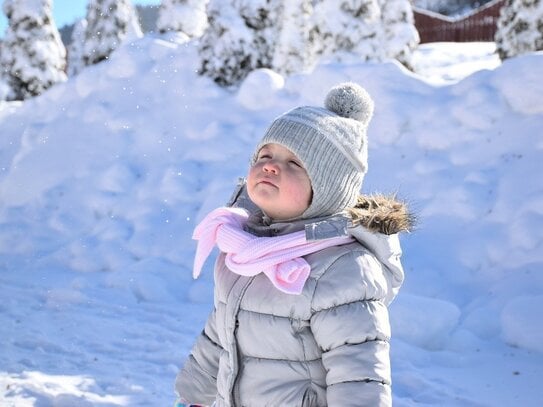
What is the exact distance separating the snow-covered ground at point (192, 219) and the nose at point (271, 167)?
2.41 m

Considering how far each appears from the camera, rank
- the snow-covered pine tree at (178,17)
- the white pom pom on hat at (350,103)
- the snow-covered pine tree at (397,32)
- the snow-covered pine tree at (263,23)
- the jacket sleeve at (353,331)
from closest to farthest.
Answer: the jacket sleeve at (353,331)
the white pom pom on hat at (350,103)
the snow-covered pine tree at (263,23)
the snow-covered pine tree at (397,32)
the snow-covered pine tree at (178,17)

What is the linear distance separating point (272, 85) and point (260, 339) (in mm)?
6889

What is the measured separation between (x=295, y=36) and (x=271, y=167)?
11193mm

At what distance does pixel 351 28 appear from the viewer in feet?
38.2

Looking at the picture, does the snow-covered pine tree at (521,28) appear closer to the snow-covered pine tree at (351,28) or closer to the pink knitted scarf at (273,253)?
the snow-covered pine tree at (351,28)

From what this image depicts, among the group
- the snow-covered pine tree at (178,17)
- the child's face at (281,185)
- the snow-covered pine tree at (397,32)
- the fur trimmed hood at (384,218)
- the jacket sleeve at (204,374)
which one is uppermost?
the child's face at (281,185)

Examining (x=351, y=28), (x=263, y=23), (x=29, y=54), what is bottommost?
(x=29, y=54)

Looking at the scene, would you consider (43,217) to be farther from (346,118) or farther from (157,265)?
(346,118)

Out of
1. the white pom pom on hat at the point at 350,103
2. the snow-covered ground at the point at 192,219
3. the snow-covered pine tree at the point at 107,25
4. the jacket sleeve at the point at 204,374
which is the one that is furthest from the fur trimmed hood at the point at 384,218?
the snow-covered pine tree at the point at 107,25

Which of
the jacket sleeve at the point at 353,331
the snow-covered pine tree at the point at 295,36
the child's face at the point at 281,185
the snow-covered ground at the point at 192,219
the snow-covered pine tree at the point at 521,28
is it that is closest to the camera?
the jacket sleeve at the point at 353,331

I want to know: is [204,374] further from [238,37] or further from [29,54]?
[29,54]

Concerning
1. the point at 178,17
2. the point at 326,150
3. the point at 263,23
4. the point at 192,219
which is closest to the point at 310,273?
the point at 326,150

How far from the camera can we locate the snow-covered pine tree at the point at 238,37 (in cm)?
1016

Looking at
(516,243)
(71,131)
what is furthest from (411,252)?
(71,131)
